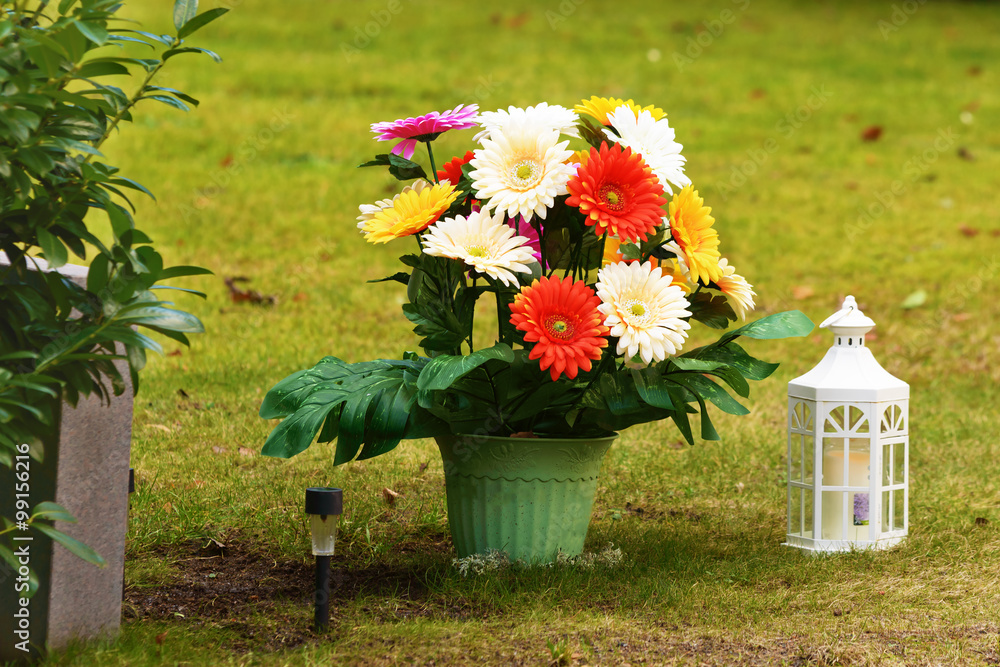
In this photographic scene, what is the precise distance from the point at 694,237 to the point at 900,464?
1.11 m

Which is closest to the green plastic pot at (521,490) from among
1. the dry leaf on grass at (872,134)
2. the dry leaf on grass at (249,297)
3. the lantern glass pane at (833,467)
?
the lantern glass pane at (833,467)

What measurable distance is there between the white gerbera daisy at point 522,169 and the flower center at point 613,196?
0.31ft

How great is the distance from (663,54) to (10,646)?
1019 centimetres

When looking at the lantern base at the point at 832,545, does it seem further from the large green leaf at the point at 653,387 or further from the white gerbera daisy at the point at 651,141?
the white gerbera daisy at the point at 651,141

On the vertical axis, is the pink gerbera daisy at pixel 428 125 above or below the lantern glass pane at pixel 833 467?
above

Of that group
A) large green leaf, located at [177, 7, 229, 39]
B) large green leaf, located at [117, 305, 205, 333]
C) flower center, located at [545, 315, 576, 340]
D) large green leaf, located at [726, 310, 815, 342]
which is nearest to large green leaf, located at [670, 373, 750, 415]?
large green leaf, located at [726, 310, 815, 342]

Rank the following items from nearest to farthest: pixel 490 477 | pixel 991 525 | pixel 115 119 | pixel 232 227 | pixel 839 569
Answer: pixel 115 119 → pixel 490 477 → pixel 839 569 → pixel 991 525 → pixel 232 227

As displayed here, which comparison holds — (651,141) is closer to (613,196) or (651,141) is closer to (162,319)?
(613,196)

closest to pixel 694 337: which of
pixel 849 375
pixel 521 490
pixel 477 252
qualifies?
pixel 849 375

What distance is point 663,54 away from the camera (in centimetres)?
1117

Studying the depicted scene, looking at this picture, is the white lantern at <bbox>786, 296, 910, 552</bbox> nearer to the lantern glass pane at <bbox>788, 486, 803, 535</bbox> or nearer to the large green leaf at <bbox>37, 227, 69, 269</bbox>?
the lantern glass pane at <bbox>788, 486, 803, 535</bbox>

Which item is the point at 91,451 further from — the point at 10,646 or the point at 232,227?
the point at 232,227

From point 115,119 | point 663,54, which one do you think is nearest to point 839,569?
point 115,119

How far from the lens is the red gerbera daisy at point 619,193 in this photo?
2.50 metres
